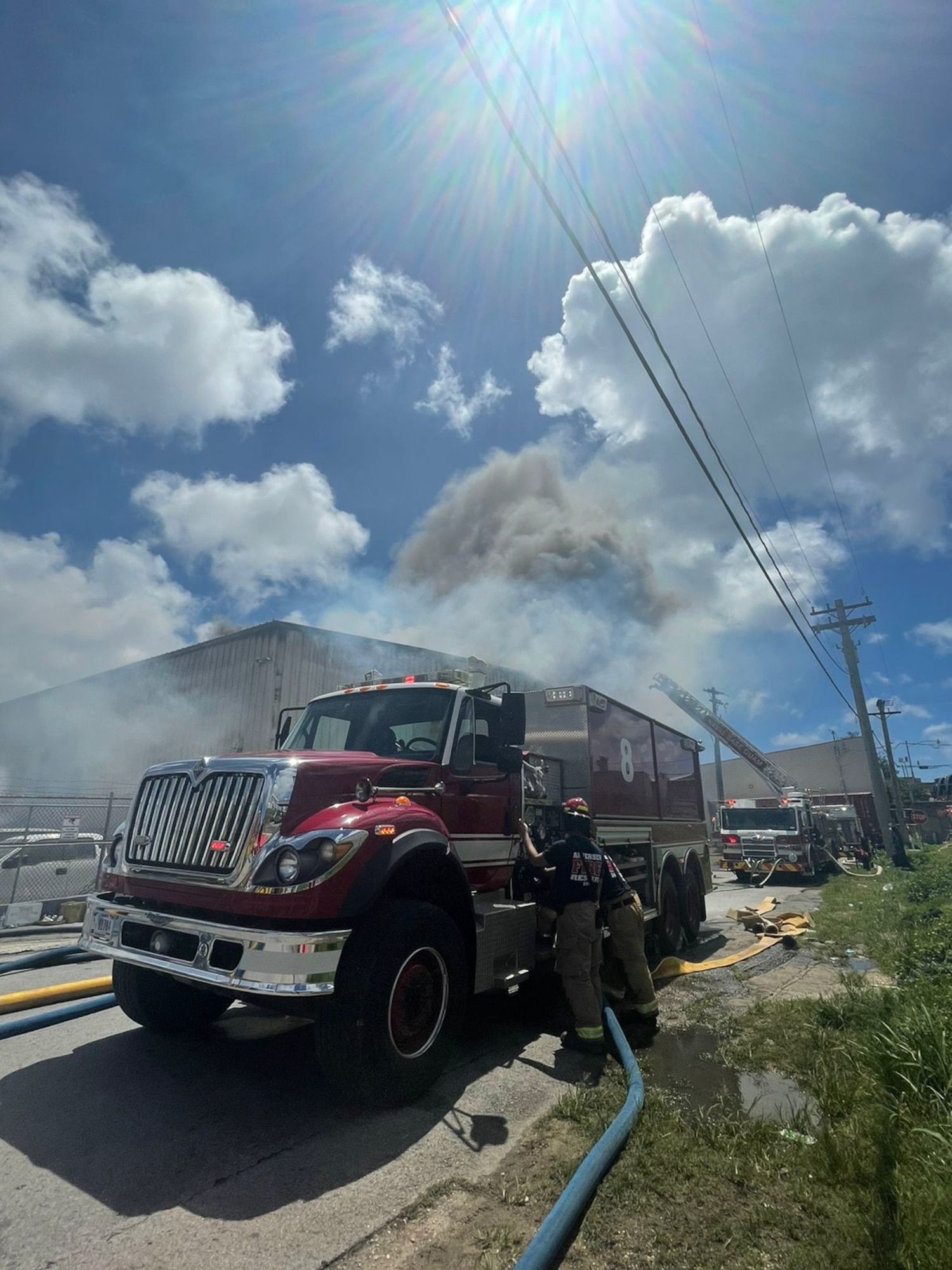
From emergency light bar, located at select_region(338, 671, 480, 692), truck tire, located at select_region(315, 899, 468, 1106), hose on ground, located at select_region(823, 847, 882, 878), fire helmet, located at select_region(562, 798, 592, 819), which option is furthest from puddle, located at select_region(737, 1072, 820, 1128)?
hose on ground, located at select_region(823, 847, 882, 878)

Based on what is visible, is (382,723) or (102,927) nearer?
(102,927)

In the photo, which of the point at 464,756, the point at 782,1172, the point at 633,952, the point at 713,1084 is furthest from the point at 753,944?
the point at 782,1172

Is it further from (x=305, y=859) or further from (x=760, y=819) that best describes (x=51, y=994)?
(x=760, y=819)

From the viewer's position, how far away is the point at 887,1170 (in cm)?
290

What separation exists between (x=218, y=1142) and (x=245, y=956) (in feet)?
3.02

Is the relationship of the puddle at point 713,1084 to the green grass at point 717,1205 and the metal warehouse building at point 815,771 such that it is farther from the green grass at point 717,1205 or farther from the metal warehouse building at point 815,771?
the metal warehouse building at point 815,771

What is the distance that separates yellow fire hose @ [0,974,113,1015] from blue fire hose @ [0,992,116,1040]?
57mm

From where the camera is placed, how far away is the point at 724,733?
27.8 metres

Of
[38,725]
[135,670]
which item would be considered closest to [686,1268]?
[135,670]

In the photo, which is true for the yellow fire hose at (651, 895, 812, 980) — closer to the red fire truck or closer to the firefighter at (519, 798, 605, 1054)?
the firefighter at (519, 798, 605, 1054)

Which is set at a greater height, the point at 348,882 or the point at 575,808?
the point at 575,808

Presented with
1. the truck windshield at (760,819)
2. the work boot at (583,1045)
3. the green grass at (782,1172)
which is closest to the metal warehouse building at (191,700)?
the truck windshield at (760,819)

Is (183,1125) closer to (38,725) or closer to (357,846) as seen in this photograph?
(357,846)

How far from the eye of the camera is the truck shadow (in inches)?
117
